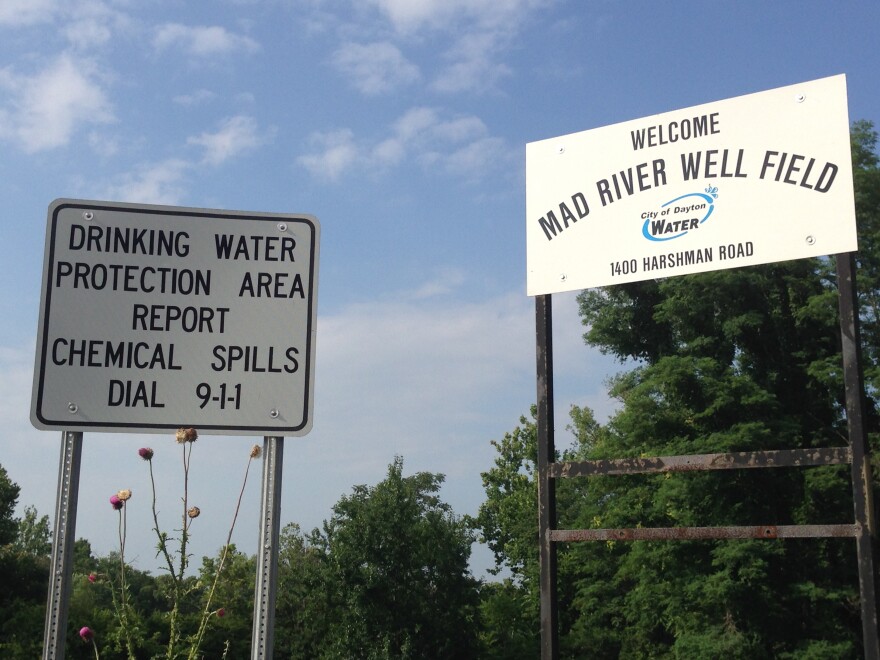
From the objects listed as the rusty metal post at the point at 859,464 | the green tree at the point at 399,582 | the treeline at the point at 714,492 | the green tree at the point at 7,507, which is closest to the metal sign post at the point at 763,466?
the rusty metal post at the point at 859,464

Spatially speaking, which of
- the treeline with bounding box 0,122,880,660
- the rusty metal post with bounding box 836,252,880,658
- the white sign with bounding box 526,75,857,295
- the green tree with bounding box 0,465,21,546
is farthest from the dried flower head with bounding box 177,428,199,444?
the green tree with bounding box 0,465,21,546

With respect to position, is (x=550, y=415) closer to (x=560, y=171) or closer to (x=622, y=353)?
(x=560, y=171)

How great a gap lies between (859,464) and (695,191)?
2.83m

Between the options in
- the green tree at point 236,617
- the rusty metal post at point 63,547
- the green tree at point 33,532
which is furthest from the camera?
the green tree at point 33,532

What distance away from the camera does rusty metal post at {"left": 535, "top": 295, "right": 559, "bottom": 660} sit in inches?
336

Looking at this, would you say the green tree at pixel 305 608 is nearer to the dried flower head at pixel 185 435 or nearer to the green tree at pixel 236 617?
the green tree at pixel 236 617

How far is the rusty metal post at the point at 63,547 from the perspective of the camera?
321 centimetres

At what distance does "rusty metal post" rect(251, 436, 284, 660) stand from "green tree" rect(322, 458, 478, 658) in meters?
38.5

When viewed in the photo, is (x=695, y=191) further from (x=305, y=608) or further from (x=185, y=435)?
(x=305, y=608)

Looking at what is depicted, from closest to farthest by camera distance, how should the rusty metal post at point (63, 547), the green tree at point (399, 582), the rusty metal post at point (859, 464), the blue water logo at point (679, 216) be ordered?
the rusty metal post at point (63, 547)
the rusty metal post at point (859, 464)
the blue water logo at point (679, 216)
the green tree at point (399, 582)

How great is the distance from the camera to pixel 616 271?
9.23 meters

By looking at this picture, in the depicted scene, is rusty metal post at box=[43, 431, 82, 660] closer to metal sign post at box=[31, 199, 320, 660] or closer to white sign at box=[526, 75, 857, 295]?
metal sign post at box=[31, 199, 320, 660]

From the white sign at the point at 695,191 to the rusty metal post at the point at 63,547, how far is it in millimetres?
6302

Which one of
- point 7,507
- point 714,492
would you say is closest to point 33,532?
point 7,507
